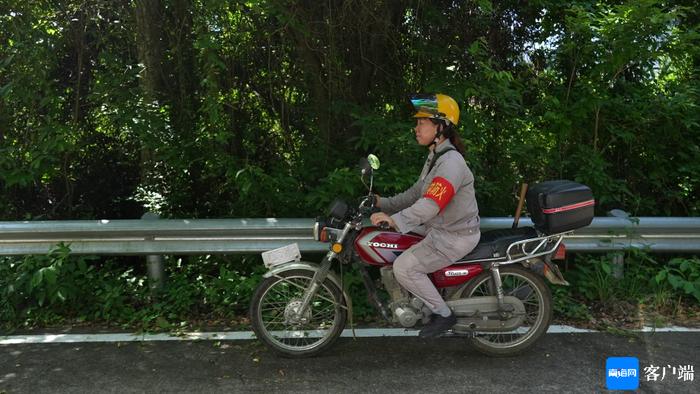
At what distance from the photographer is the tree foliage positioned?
5.28m

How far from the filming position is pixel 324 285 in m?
3.99

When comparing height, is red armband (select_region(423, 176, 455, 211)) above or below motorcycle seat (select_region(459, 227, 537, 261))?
above

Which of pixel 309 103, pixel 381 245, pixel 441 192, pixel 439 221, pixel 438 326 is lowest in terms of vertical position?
pixel 438 326

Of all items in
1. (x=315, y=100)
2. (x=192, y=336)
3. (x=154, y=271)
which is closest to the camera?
(x=192, y=336)

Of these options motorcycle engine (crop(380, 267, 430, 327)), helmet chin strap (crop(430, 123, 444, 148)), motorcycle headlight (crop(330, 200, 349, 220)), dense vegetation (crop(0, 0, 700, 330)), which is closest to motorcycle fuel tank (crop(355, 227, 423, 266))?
motorcycle engine (crop(380, 267, 430, 327))

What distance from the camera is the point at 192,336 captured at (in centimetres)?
440

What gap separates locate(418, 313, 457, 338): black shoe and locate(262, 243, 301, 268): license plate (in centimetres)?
106

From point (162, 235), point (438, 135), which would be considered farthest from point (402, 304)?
point (162, 235)

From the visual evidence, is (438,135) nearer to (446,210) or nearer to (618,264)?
(446,210)

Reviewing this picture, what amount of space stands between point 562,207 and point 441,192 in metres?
0.95

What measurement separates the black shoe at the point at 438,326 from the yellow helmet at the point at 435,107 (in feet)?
4.54

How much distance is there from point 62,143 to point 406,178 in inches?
127

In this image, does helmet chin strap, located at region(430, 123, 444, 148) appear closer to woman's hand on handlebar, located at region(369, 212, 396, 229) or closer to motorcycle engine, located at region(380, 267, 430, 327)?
woman's hand on handlebar, located at region(369, 212, 396, 229)

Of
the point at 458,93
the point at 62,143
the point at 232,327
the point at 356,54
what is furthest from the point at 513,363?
the point at 62,143
